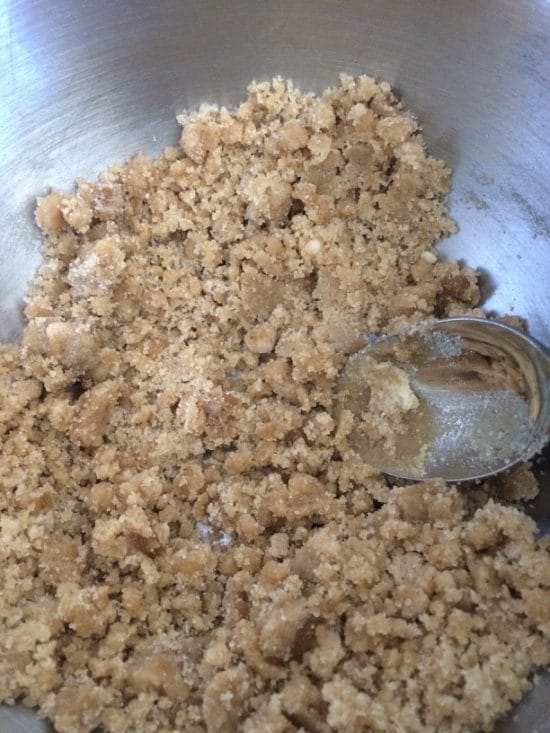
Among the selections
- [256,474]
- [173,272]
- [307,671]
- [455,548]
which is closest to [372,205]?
[173,272]

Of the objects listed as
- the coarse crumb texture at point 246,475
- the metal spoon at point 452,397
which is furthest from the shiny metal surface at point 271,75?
the metal spoon at point 452,397

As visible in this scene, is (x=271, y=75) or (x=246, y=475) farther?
(x=271, y=75)

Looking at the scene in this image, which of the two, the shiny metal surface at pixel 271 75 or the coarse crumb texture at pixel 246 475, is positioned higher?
the shiny metal surface at pixel 271 75

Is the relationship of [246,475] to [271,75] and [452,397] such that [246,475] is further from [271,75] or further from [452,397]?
[271,75]

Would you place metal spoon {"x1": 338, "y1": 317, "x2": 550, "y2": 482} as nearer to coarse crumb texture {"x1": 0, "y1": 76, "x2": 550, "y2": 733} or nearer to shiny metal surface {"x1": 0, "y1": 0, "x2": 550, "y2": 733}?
coarse crumb texture {"x1": 0, "y1": 76, "x2": 550, "y2": 733}

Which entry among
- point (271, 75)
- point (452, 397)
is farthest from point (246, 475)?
point (271, 75)

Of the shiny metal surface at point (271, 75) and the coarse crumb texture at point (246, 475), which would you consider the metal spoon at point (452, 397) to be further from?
the shiny metal surface at point (271, 75)

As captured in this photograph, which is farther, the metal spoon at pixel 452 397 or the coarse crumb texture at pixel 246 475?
the metal spoon at pixel 452 397
